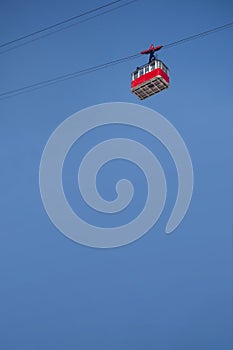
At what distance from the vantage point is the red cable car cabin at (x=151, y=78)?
1.25m

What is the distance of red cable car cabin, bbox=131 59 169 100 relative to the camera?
1.25m

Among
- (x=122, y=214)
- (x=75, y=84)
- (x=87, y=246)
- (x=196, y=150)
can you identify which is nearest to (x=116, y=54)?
(x=75, y=84)

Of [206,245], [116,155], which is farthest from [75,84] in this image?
[206,245]

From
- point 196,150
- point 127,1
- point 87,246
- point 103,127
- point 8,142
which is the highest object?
point 127,1

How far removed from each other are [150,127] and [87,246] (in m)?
0.63

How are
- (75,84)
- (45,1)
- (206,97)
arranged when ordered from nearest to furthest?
(206,97) → (75,84) → (45,1)

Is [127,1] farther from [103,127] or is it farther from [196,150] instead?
[196,150]

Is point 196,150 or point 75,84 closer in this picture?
point 196,150

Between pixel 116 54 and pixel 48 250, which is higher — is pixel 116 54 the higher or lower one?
the higher one

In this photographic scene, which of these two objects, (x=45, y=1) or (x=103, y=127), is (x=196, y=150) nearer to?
(x=103, y=127)

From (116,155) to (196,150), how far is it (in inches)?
14.5

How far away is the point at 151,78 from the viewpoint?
1.26 metres

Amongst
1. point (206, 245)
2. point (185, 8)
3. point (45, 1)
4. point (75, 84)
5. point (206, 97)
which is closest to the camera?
point (206, 245)

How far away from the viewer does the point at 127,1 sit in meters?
1.79
